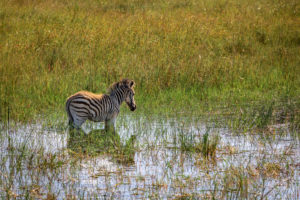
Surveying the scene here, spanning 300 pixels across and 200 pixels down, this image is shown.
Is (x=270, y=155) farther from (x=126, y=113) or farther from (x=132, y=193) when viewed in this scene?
(x=126, y=113)

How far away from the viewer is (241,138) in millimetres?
7938

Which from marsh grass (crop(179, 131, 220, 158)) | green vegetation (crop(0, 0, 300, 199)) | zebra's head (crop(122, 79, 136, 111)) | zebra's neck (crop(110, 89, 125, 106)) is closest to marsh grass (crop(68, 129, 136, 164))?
green vegetation (crop(0, 0, 300, 199))

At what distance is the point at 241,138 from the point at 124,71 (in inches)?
181

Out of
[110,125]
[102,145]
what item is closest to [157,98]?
[110,125]

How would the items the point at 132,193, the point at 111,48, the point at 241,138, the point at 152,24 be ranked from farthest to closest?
the point at 152,24 < the point at 111,48 < the point at 241,138 < the point at 132,193

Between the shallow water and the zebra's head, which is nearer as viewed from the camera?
the shallow water

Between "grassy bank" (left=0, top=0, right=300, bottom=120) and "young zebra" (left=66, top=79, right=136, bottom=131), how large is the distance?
896 mm

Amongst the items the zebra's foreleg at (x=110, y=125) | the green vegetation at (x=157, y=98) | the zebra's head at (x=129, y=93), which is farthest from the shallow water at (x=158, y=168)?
the zebra's head at (x=129, y=93)

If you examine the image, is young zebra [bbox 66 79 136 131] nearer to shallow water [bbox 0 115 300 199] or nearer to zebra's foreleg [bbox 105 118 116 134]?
zebra's foreleg [bbox 105 118 116 134]

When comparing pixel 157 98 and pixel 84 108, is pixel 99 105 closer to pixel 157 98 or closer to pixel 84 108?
pixel 84 108

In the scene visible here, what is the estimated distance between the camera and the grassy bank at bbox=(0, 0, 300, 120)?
10.6 m

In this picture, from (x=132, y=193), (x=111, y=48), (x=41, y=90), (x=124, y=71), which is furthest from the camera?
(x=111, y=48)

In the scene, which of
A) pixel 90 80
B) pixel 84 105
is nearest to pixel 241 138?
pixel 84 105

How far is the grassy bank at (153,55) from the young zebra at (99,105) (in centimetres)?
90
